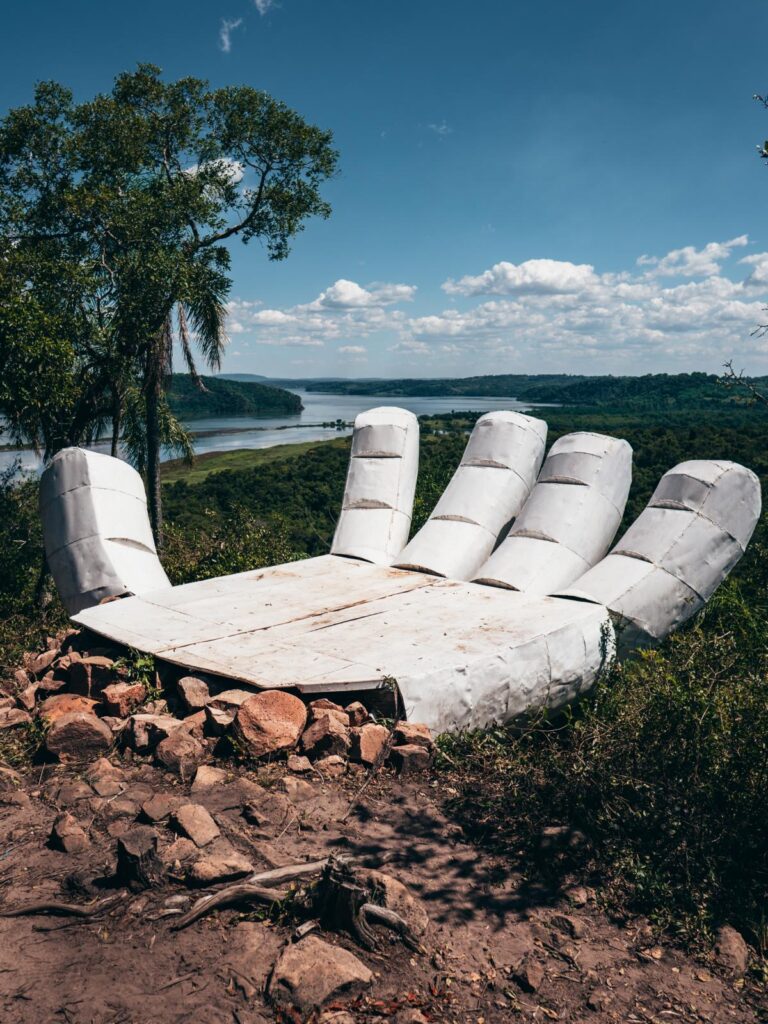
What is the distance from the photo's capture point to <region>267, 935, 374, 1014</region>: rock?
2816 millimetres

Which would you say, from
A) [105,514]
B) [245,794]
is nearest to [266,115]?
[105,514]

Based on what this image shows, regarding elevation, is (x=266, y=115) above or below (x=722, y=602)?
above

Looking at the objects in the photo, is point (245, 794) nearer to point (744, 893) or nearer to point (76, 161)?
point (744, 893)

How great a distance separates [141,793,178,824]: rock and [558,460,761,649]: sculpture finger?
14.1 feet

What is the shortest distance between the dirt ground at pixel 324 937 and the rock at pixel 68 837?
4cm

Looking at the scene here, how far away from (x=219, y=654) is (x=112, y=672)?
790mm

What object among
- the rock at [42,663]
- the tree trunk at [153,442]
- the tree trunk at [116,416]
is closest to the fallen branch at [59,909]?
the rock at [42,663]

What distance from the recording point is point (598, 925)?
3.50m

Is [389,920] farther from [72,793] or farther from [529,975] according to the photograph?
[72,793]

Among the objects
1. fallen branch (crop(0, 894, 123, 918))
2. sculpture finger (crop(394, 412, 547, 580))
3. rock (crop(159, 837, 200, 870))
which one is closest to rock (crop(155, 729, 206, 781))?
rock (crop(159, 837, 200, 870))

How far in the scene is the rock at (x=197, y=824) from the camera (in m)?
3.72

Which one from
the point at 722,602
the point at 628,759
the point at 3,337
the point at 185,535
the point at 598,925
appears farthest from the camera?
the point at 185,535

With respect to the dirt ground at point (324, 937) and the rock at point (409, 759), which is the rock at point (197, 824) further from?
the rock at point (409, 759)

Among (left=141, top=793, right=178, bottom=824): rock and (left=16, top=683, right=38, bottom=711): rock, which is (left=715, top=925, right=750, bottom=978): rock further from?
(left=16, top=683, right=38, bottom=711): rock
